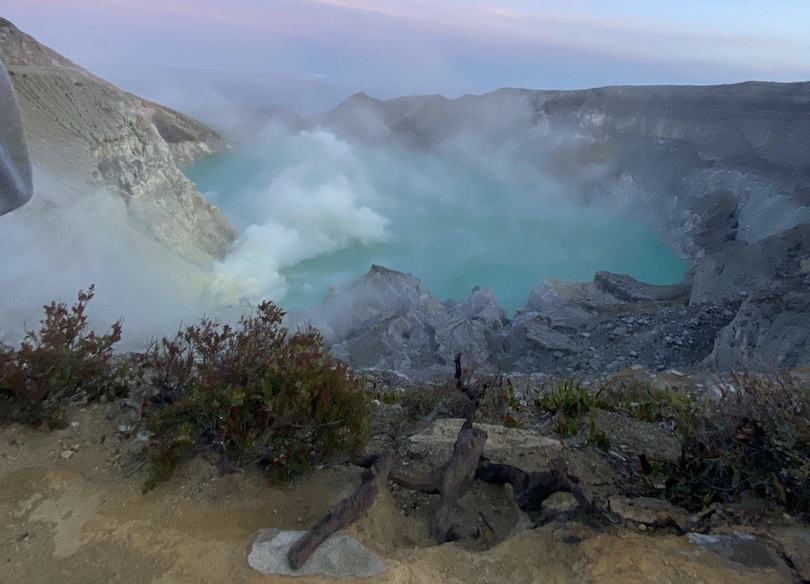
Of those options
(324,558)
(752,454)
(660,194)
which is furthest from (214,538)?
(660,194)

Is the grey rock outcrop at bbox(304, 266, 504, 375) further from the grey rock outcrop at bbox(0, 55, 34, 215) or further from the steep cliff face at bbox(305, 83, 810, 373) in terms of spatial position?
the grey rock outcrop at bbox(0, 55, 34, 215)

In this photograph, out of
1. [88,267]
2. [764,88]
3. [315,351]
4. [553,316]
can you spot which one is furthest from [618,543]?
[764,88]

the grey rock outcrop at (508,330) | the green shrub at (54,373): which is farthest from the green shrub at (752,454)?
the grey rock outcrop at (508,330)

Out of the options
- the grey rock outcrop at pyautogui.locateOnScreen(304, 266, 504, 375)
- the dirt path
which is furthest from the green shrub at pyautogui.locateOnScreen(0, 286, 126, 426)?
the grey rock outcrop at pyautogui.locateOnScreen(304, 266, 504, 375)

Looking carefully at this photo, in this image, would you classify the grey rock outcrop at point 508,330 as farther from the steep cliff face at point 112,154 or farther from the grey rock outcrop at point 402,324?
the steep cliff face at point 112,154

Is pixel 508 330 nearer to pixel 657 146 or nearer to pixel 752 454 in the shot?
pixel 752 454

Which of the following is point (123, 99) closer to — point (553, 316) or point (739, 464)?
point (553, 316)
